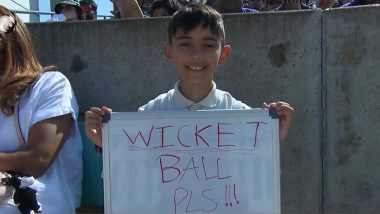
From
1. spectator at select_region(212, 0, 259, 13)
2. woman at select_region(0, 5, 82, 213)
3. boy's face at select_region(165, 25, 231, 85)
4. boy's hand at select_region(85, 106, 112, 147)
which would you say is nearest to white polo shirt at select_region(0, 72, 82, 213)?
woman at select_region(0, 5, 82, 213)

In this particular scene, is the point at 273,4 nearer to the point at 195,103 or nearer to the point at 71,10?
the point at 71,10

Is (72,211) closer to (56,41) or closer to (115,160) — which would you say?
(115,160)

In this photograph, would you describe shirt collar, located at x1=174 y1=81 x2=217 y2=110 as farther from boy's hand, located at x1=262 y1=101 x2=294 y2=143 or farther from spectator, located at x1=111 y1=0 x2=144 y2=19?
spectator, located at x1=111 y1=0 x2=144 y2=19

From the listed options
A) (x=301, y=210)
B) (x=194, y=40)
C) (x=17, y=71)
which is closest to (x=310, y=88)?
(x=301, y=210)

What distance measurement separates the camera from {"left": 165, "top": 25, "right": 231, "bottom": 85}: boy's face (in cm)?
269

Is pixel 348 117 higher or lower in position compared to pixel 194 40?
lower

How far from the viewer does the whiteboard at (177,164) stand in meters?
2.55

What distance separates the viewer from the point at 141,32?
3.70 meters

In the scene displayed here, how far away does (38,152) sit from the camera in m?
2.99

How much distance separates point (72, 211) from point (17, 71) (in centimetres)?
82

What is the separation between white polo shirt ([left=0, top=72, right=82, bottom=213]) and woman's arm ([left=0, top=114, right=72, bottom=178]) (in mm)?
43

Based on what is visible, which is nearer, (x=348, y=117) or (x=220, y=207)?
(x=220, y=207)

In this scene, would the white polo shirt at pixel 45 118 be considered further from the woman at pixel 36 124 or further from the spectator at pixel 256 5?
the spectator at pixel 256 5

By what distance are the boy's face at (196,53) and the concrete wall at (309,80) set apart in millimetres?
900
